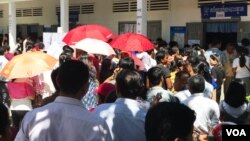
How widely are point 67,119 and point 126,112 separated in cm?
69

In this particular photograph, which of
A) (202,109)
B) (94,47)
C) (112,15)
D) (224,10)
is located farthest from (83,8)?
(202,109)

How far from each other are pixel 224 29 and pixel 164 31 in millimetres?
2462

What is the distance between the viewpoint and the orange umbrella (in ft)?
18.3

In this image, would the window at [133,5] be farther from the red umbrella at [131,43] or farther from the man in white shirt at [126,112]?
the man in white shirt at [126,112]

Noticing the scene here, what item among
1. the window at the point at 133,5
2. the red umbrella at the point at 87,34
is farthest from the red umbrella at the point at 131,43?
the window at the point at 133,5

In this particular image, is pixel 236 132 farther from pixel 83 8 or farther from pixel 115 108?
pixel 83 8

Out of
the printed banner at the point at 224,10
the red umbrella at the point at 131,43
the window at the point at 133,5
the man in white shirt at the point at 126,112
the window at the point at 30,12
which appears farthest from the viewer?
the window at the point at 30,12

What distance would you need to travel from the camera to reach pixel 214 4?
1341 centimetres

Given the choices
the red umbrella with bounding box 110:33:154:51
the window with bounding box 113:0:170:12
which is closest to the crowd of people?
the red umbrella with bounding box 110:33:154:51

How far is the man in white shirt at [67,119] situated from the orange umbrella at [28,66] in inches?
104

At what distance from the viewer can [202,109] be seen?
4.73m

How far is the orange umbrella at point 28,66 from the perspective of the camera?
559cm

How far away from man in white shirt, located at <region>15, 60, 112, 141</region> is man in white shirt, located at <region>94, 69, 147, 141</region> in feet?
1.40

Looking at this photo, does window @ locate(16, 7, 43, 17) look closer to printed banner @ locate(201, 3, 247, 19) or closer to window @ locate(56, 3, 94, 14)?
window @ locate(56, 3, 94, 14)
